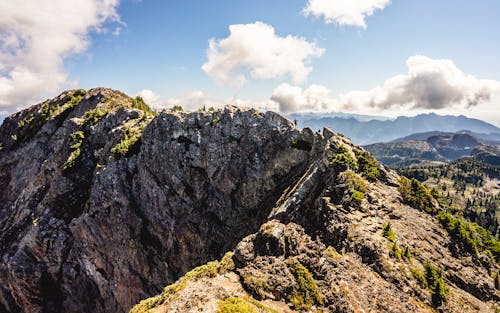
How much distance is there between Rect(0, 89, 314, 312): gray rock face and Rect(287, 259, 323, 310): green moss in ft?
74.5

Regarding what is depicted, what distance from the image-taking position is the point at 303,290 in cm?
2258

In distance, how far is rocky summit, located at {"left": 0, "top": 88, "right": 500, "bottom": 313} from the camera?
23875 mm

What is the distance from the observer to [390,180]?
4044 centimetres

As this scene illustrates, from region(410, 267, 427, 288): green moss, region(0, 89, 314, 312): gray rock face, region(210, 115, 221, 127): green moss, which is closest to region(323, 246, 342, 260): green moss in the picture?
region(410, 267, 427, 288): green moss

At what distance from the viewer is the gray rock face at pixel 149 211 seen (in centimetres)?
5166

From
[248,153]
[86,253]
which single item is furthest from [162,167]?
[86,253]

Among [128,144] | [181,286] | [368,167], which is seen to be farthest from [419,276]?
[128,144]

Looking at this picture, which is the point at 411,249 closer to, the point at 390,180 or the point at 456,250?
the point at 456,250

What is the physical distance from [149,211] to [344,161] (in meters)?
40.1

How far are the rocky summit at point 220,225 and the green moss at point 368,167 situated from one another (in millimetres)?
305

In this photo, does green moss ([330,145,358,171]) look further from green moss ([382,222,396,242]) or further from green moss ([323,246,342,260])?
green moss ([323,246,342,260])

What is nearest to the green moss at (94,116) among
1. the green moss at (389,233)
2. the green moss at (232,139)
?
the green moss at (232,139)

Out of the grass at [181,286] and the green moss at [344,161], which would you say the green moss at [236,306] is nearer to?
the grass at [181,286]

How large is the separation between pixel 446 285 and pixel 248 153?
3577 centimetres
